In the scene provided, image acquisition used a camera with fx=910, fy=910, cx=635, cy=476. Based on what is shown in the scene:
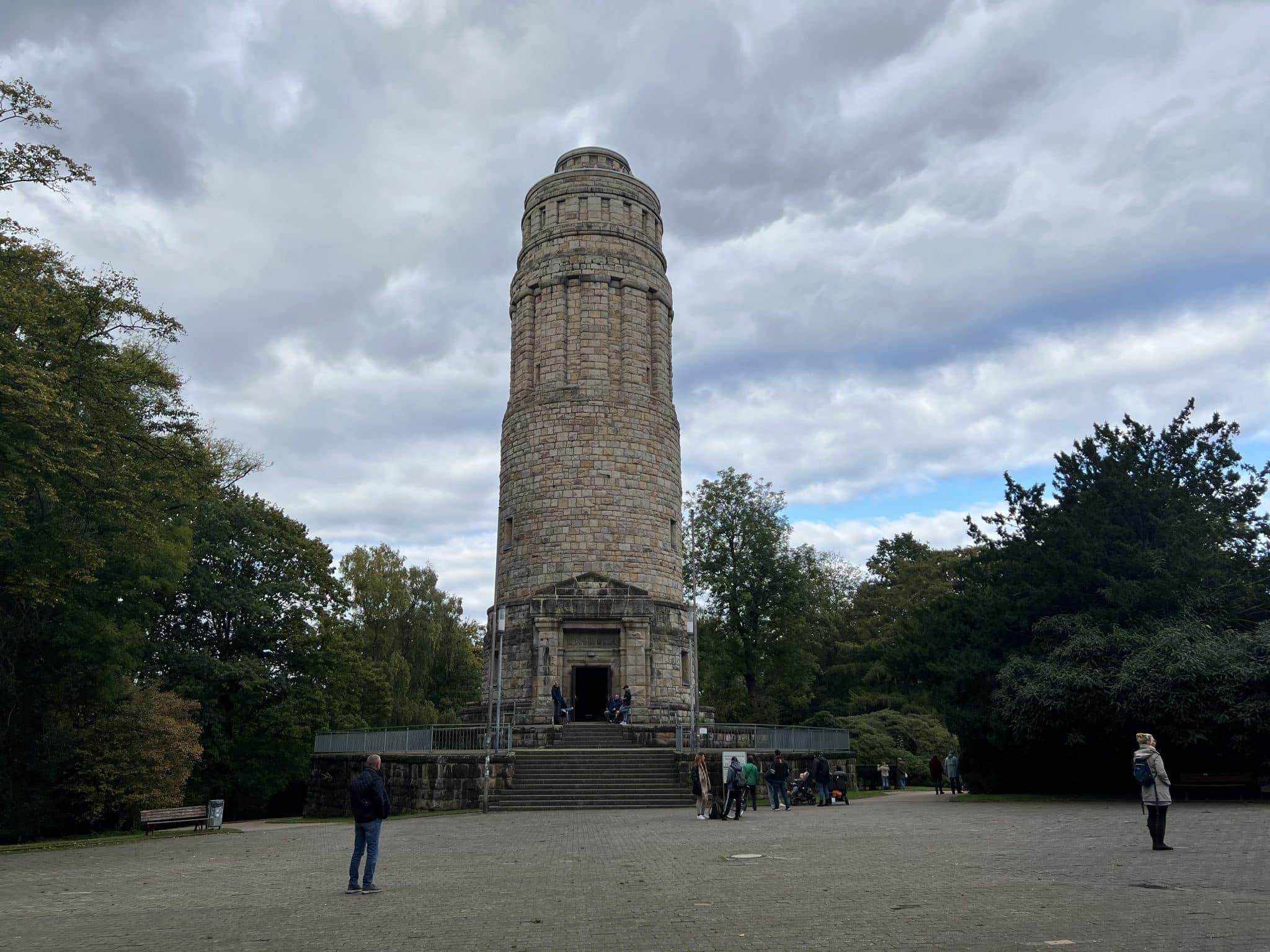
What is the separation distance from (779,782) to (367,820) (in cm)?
1304

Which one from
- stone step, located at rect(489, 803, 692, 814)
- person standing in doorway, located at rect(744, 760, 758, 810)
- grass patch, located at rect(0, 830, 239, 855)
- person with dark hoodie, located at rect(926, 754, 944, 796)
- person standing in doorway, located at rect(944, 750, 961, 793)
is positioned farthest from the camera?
person with dark hoodie, located at rect(926, 754, 944, 796)

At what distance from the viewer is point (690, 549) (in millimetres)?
44344

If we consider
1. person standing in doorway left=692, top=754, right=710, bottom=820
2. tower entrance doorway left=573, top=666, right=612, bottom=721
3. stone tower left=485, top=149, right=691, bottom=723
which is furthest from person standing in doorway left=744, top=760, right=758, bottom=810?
tower entrance doorway left=573, top=666, right=612, bottom=721

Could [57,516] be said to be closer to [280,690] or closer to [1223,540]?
[280,690]

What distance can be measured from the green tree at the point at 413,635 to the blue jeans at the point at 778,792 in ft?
77.3

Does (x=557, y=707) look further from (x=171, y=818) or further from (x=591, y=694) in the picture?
(x=171, y=818)

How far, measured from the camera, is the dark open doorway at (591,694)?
29.0 m

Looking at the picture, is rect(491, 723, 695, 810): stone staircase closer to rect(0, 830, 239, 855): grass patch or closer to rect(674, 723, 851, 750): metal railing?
rect(674, 723, 851, 750): metal railing

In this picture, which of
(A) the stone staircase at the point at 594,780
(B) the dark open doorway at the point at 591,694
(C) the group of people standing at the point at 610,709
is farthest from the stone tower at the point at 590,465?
(A) the stone staircase at the point at 594,780

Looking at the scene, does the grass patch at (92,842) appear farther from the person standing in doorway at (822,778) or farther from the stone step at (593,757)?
the person standing in doorway at (822,778)

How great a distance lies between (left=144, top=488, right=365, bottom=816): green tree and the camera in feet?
100

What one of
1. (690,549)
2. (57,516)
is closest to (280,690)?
(57,516)

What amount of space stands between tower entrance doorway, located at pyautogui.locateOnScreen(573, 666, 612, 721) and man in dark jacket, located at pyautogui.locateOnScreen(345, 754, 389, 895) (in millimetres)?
19803

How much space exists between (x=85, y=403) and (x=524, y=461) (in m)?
14.1
